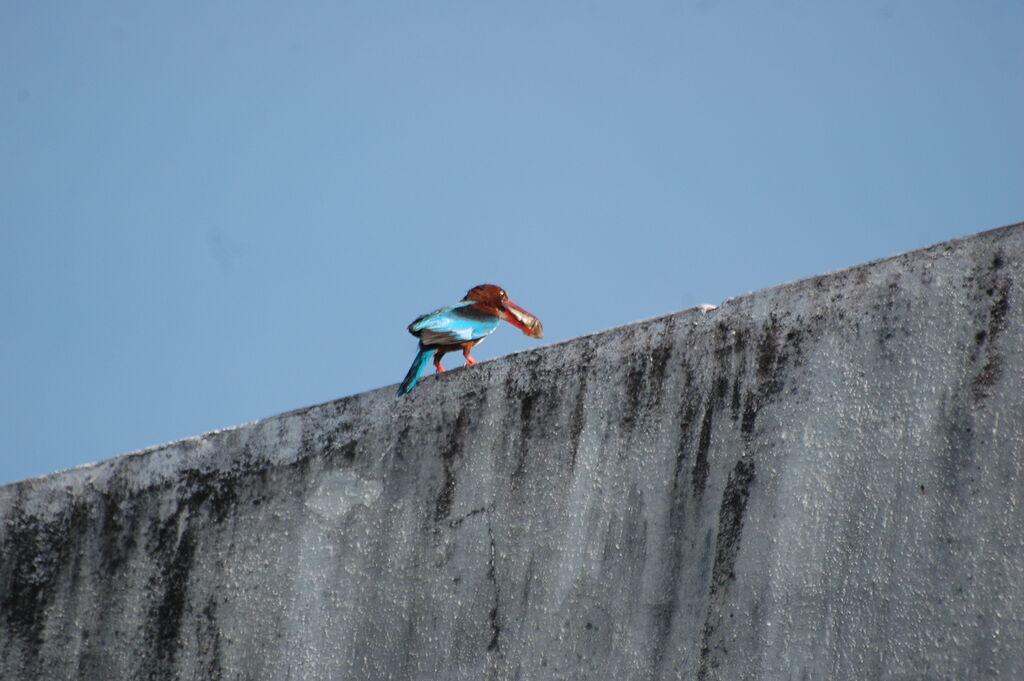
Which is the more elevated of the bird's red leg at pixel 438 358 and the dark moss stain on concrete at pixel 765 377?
the bird's red leg at pixel 438 358

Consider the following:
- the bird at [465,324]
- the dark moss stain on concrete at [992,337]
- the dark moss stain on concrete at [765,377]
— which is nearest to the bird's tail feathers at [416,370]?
the bird at [465,324]

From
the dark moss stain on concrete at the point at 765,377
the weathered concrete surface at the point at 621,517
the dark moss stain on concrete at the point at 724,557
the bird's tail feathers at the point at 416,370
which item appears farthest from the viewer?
the bird's tail feathers at the point at 416,370

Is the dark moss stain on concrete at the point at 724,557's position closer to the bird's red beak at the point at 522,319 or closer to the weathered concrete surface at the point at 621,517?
the weathered concrete surface at the point at 621,517

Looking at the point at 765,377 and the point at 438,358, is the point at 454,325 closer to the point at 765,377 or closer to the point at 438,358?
the point at 438,358

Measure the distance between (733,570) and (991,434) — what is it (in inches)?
25.5

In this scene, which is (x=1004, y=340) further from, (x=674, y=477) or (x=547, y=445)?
(x=547, y=445)

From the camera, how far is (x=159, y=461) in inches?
152

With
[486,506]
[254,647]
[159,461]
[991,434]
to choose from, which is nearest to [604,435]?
[486,506]

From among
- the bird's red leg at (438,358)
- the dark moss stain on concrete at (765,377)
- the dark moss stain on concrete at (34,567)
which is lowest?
the dark moss stain on concrete at (34,567)

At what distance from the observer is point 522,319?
3.93 meters

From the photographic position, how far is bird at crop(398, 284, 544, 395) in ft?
12.0

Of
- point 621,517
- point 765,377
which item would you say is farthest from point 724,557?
point 765,377

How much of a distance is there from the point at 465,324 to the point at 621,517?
1.04m

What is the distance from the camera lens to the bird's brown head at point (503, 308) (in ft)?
12.8
